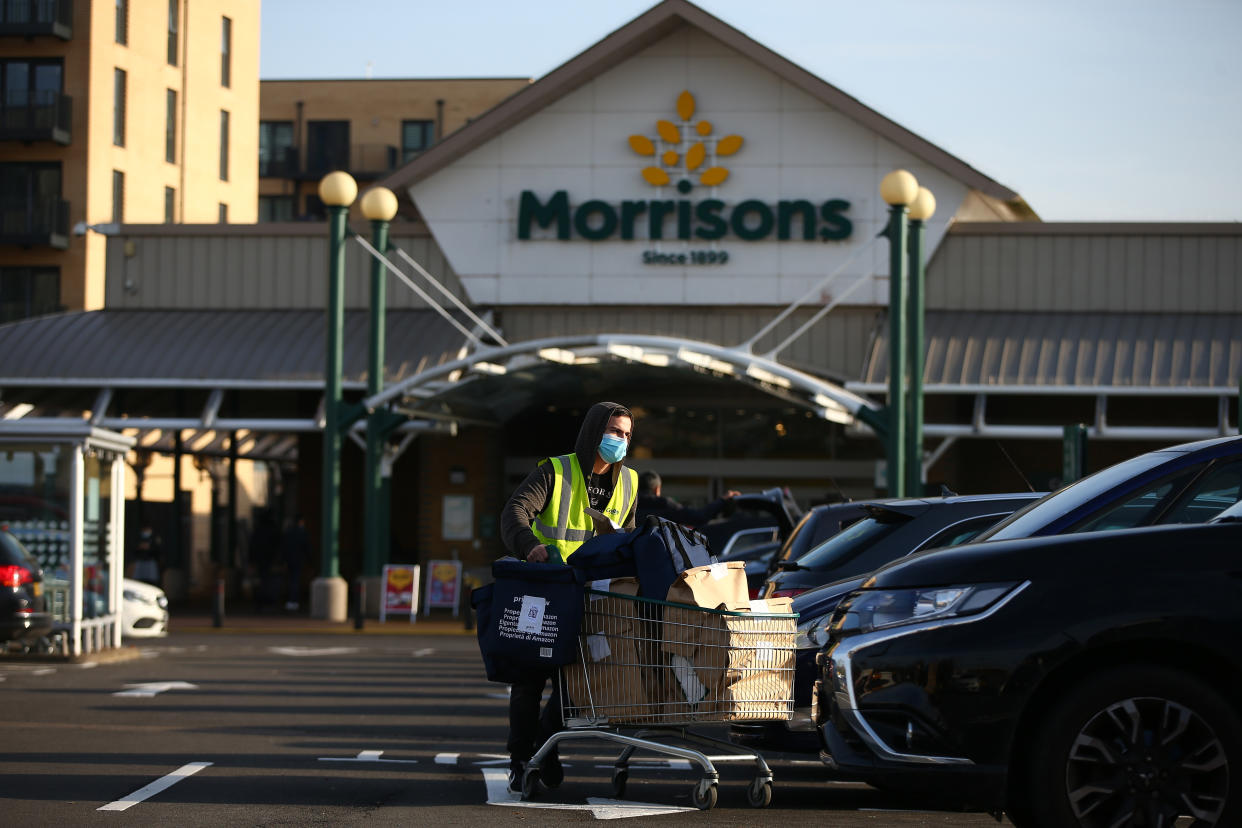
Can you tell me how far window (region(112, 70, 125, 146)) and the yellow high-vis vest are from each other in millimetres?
46197

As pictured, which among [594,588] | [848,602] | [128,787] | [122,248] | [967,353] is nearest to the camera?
[848,602]

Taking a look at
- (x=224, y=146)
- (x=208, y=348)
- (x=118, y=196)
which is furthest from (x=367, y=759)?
(x=224, y=146)

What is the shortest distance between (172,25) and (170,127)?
3.25 meters

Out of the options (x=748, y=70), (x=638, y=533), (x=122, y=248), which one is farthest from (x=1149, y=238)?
(x=638, y=533)

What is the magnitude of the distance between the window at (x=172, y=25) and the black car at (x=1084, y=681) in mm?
51925

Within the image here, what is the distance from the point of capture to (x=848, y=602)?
6.66m

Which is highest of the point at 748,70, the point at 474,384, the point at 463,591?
the point at 748,70

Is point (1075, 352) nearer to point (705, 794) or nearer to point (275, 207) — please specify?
point (705, 794)

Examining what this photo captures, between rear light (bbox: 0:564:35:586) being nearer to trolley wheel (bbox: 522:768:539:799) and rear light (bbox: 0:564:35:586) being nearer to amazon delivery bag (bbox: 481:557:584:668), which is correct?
trolley wheel (bbox: 522:768:539:799)

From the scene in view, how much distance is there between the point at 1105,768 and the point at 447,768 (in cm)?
480

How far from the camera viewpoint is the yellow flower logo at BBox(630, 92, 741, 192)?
29594 millimetres

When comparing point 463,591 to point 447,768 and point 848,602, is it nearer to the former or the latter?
point 447,768

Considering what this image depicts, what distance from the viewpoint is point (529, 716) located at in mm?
8250

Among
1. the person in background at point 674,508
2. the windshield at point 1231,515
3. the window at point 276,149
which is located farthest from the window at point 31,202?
the windshield at point 1231,515
